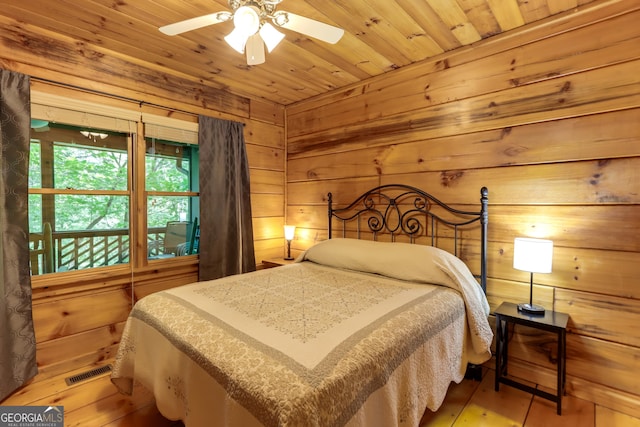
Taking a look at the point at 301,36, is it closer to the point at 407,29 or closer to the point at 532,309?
the point at 407,29

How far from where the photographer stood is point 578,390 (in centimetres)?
191

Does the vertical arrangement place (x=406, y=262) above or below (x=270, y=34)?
below

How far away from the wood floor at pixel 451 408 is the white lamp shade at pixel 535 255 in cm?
81

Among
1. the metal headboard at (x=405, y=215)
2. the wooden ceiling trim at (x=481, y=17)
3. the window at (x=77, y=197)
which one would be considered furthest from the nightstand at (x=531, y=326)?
the window at (x=77, y=197)

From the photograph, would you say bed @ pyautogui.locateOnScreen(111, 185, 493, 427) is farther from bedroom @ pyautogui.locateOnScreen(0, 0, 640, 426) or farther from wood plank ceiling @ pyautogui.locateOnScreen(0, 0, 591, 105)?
wood plank ceiling @ pyautogui.locateOnScreen(0, 0, 591, 105)

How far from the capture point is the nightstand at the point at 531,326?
176 cm

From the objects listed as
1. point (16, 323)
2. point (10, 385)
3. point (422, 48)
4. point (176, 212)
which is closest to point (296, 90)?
point (422, 48)

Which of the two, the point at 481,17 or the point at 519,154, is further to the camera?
the point at 519,154

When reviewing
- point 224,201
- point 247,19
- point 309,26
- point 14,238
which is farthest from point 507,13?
point 14,238

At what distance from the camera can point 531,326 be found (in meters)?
1.81

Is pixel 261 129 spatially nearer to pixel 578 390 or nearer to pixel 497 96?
pixel 497 96

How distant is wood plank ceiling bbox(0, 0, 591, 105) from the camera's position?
71.9 inches

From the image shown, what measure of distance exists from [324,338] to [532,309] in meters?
1.46

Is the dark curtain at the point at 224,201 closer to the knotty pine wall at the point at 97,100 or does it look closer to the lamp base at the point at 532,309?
the knotty pine wall at the point at 97,100
